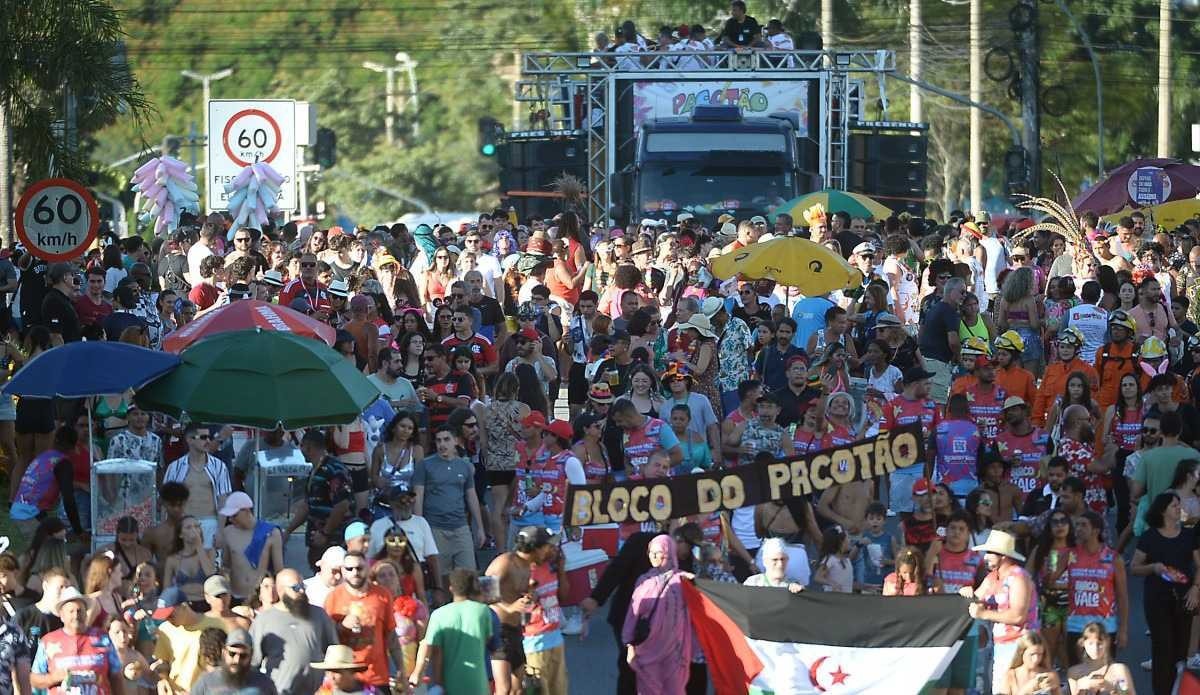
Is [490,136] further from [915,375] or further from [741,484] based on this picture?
[741,484]

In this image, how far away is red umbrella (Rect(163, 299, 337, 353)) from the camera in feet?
54.5

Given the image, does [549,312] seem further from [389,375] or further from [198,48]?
[198,48]

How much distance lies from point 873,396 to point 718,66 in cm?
1470

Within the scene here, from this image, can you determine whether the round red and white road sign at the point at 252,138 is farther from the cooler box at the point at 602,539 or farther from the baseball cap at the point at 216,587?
the baseball cap at the point at 216,587

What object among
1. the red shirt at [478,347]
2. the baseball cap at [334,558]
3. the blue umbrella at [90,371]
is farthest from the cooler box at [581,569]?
the red shirt at [478,347]

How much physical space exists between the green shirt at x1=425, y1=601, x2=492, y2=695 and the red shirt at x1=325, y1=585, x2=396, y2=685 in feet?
0.88

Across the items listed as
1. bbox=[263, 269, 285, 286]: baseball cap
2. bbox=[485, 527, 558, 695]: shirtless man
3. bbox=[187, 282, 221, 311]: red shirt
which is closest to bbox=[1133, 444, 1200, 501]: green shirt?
bbox=[485, 527, 558, 695]: shirtless man

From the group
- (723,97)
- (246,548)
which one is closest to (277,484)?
(246,548)

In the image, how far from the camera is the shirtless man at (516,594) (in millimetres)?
13180

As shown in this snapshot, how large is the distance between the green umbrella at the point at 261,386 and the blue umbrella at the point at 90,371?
0.56 ft

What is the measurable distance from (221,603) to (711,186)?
16.9 metres

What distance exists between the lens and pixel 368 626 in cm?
1273

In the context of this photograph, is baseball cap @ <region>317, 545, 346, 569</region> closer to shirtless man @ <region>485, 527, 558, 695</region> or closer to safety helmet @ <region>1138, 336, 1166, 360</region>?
shirtless man @ <region>485, 527, 558, 695</region>

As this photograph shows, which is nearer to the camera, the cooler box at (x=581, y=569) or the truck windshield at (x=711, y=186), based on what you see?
the cooler box at (x=581, y=569)
